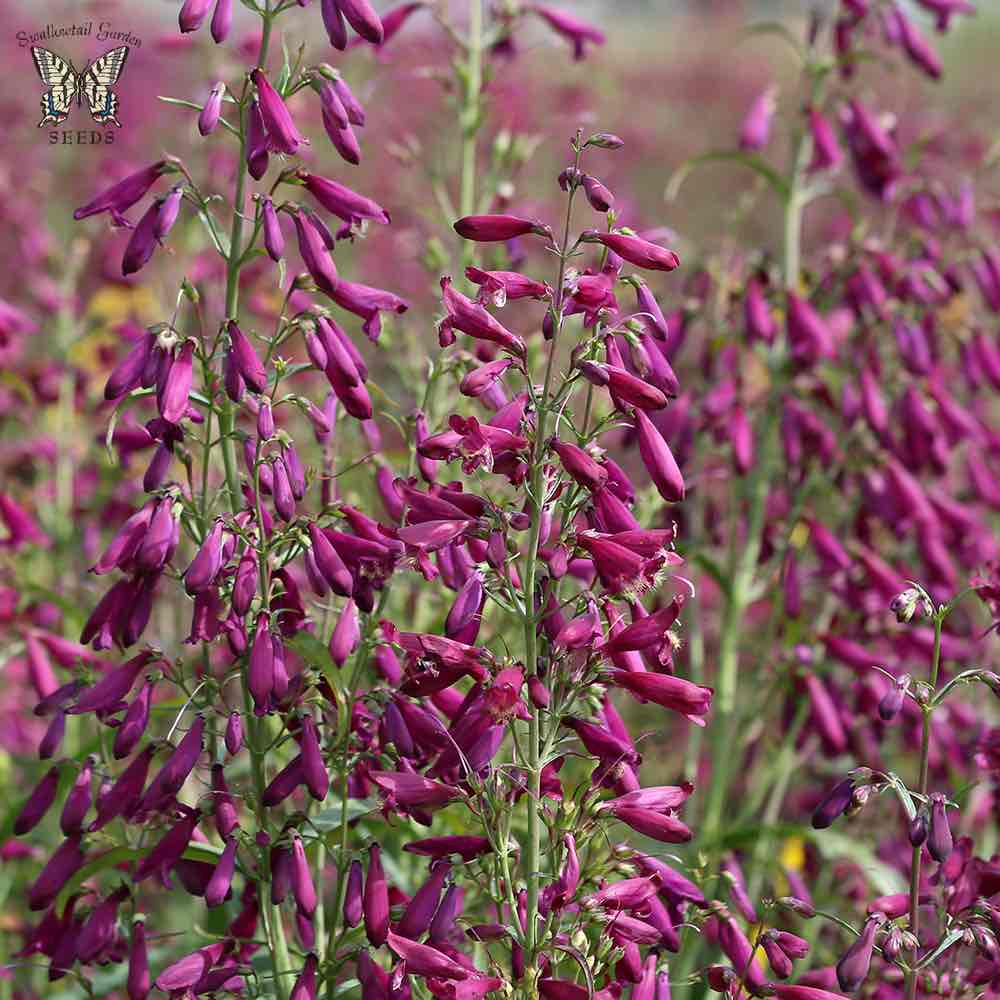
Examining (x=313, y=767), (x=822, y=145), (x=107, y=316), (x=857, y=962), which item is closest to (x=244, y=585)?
(x=313, y=767)

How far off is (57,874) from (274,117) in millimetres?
1348

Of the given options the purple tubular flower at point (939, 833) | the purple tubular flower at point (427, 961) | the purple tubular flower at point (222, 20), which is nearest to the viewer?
the purple tubular flower at point (427, 961)

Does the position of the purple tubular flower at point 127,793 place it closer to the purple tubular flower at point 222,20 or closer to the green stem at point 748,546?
the purple tubular flower at point 222,20

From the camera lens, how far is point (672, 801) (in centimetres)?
229

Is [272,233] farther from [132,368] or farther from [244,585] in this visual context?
[244,585]

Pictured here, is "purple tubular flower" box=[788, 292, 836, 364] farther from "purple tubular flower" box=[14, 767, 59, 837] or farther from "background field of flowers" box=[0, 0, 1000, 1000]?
"purple tubular flower" box=[14, 767, 59, 837]

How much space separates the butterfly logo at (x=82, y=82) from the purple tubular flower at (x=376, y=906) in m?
1.70

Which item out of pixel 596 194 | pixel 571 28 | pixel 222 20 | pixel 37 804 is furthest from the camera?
pixel 571 28

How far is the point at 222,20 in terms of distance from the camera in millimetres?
2584

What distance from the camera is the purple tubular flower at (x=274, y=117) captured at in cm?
241

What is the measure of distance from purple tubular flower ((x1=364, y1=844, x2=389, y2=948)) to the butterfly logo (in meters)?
1.70

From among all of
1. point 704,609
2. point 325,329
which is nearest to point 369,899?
point 325,329

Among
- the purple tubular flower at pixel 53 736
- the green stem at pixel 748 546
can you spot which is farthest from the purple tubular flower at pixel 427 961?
the green stem at pixel 748 546

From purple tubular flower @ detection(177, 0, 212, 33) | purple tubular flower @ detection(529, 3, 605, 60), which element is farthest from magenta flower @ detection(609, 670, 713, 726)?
purple tubular flower @ detection(529, 3, 605, 60)
